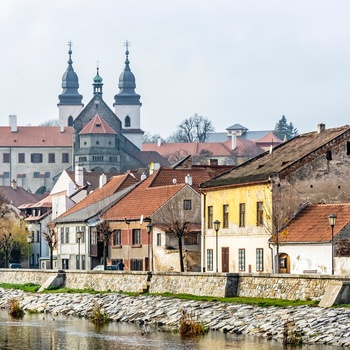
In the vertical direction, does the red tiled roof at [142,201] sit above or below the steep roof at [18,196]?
below

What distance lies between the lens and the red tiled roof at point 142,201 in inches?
3243

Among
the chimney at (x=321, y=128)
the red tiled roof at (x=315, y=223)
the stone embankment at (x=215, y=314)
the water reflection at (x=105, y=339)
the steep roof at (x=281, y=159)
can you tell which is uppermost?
the chimney at (x=321, y=128)

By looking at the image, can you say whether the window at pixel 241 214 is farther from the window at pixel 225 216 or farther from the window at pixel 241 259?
the window at pixel 225 216

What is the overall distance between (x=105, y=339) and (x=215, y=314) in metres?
4.44

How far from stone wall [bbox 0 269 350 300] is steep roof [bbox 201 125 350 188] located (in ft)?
26.4

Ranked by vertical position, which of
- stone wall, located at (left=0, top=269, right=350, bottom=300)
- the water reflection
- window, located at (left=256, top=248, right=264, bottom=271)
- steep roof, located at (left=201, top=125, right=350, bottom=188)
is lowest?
the water reflection

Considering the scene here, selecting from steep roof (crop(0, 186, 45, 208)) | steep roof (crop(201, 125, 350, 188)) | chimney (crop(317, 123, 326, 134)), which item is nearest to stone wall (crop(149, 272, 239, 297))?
steep roof (crop(201, 125, 350, 188))

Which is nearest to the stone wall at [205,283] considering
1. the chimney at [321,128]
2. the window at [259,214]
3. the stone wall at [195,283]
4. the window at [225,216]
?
the stone wall at [195,283]

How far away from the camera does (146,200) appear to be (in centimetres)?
8512

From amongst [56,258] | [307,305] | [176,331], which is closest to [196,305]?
[176,331]

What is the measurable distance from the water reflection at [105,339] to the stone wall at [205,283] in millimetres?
3063

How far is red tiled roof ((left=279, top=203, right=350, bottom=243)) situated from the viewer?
61.1 metres

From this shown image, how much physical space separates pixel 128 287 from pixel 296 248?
25.2ft

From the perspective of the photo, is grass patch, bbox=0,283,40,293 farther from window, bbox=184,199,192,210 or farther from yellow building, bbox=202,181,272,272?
window, bbox=184,199,192,210
